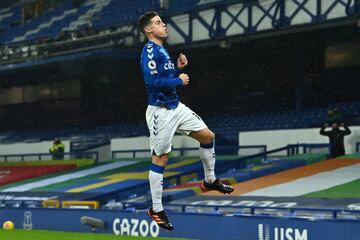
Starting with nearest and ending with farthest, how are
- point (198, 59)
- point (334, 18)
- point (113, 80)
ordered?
point (334, 18) < point (198, 59) < point (113, 80)

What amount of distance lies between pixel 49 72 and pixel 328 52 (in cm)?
1282

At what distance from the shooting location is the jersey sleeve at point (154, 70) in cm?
806

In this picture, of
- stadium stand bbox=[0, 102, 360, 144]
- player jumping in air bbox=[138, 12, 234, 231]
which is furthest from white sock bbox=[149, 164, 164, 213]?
stadium stand bbox=[0, 102, 360, 144]

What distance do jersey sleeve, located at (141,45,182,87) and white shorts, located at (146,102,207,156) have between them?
0.34 metres

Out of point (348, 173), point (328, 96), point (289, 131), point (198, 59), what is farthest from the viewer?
point (198, 59)

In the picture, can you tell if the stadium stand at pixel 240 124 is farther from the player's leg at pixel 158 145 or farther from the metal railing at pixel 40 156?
the player's leg at pixel 158 145

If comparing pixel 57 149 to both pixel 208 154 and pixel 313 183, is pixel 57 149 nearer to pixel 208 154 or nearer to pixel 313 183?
pixel 313 183

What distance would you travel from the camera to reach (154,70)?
26.5ft

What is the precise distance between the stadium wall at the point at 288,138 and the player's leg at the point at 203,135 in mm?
12529

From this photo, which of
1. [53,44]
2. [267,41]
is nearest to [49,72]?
[53,44]

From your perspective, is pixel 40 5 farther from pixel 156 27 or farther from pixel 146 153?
pixel 156 27

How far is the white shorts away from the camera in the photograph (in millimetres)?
8234

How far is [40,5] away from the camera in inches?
1438

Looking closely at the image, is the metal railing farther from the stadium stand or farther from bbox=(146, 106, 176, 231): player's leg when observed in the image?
bbox=(146, 106, 176, 231): player's leg
